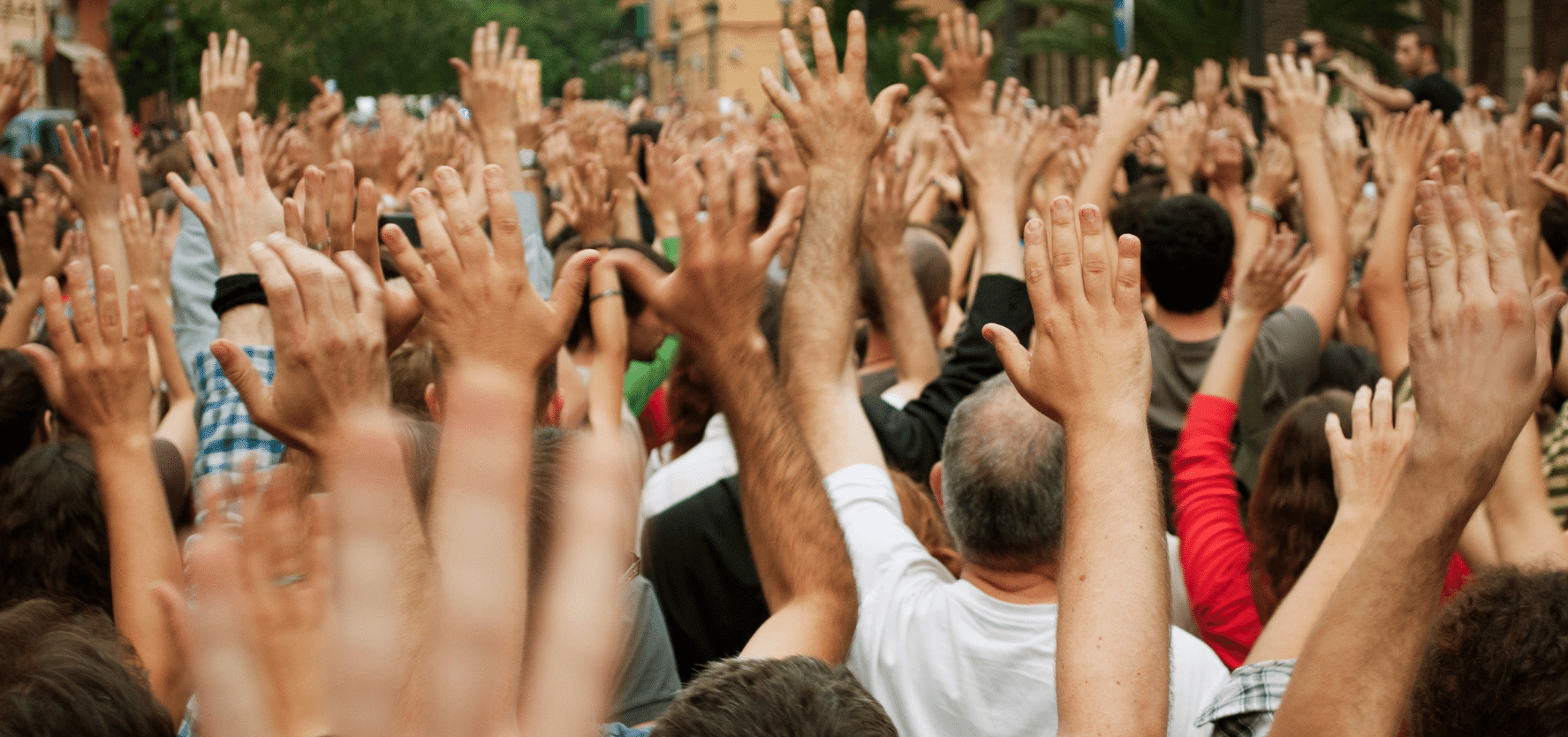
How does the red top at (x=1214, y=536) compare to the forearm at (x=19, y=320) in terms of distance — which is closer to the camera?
the red top at (x=1214, y=536)

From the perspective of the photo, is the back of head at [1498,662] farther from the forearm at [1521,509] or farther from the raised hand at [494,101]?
the raised hand at [494,101]

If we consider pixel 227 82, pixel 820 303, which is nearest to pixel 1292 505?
pixel 820 303

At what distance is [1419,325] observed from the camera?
1.82 meters

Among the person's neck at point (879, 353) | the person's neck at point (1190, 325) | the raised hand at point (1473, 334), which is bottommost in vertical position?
the person's neck at point (879, 353)

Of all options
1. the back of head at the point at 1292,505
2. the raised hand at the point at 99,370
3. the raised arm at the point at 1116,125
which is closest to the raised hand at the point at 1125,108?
the raised arm at the point at 1116,125

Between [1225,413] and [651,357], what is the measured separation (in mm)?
2036

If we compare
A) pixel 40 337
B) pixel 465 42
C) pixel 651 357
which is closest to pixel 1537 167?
pixel 651 357

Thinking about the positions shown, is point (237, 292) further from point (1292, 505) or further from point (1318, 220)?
point (1318, 220)

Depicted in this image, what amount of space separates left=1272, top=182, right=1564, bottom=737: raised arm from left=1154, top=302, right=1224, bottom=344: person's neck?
2578 millimetres

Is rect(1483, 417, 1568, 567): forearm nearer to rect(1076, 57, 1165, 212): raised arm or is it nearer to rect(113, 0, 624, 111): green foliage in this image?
rect(1076, 57, 1165, 212): raised arm

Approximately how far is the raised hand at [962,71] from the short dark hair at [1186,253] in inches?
26.0

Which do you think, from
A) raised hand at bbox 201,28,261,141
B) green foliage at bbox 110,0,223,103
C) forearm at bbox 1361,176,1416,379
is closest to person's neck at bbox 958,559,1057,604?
forearm at bbox 1361,176,1416,379

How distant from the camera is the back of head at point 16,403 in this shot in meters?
3.54

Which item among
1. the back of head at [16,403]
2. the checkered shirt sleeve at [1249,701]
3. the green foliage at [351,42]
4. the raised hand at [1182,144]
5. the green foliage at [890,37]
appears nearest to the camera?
the checkered shirt sleeve at [1249,701]
